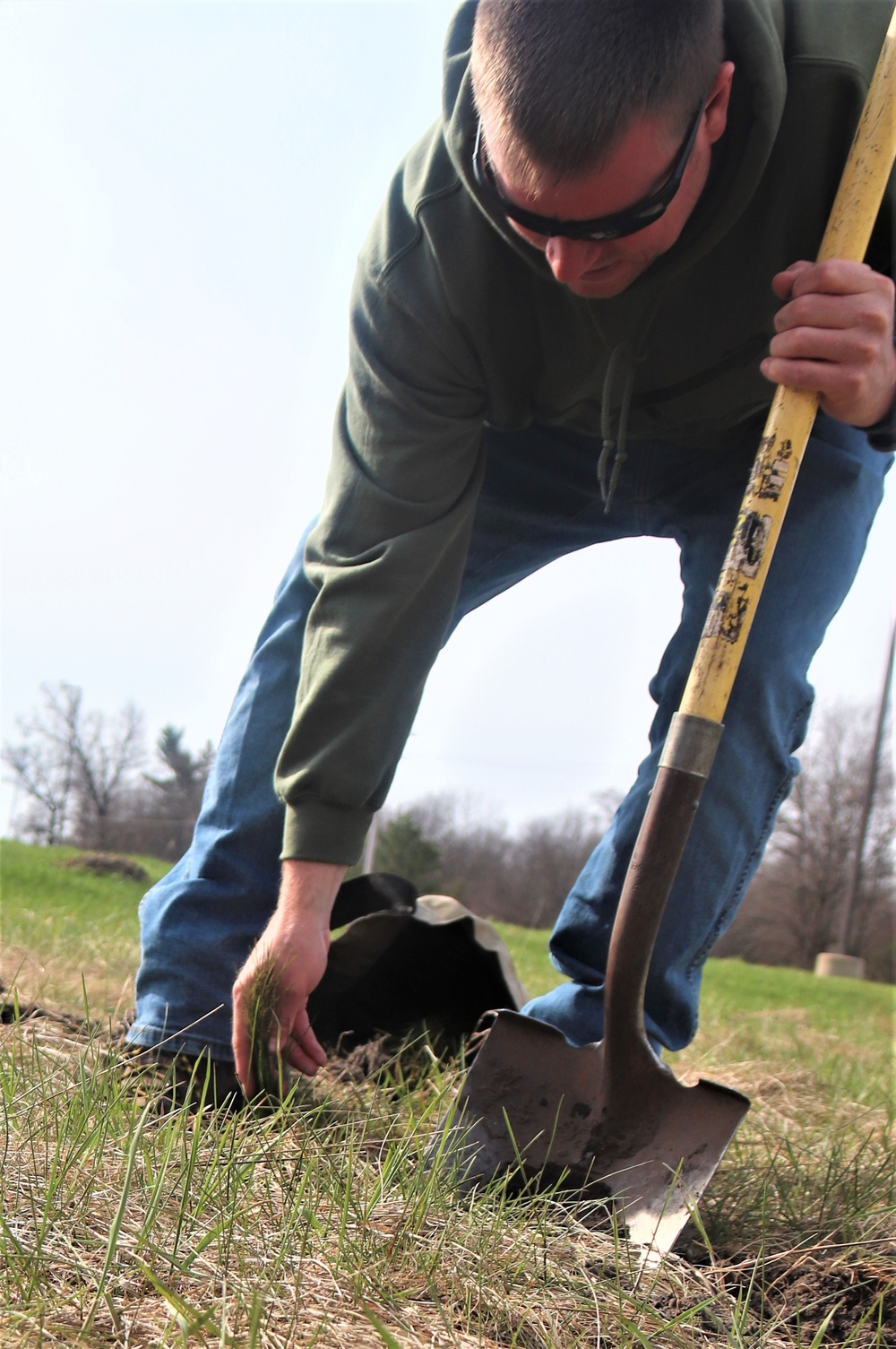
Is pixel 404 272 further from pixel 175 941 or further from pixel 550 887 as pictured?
pixel 550 887

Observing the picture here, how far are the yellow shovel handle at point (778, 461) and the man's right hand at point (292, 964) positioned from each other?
0.69 metres

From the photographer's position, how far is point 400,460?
201 centimetres

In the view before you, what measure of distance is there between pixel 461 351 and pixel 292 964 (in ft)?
3.70

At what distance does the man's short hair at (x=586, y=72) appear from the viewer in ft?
4.98

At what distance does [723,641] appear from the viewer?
5.70 feet

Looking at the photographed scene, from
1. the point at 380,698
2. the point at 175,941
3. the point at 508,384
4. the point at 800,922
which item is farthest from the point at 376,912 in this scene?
the point at 800,922

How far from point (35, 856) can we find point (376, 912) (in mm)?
11449

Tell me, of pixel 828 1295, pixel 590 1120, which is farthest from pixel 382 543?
pixel 828 1295

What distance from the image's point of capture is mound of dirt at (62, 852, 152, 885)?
1148 cm

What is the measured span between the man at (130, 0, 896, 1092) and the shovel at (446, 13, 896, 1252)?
0.37 feet

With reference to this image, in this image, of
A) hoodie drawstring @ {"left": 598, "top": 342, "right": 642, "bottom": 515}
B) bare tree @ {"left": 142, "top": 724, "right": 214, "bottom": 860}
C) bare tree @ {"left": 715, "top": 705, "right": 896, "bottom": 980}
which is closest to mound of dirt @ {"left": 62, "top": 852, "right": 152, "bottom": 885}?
bare tree @ {"left": 142, "top": 724, "right": 214, "bottom": 860}

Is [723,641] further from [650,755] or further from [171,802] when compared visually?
[171,802]

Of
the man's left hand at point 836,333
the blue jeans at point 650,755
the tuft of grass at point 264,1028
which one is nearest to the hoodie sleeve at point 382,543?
the tuft of grass at point 264,1028

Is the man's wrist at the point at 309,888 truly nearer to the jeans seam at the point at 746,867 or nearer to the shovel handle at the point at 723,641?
the shovel handle at the point at 723,641
